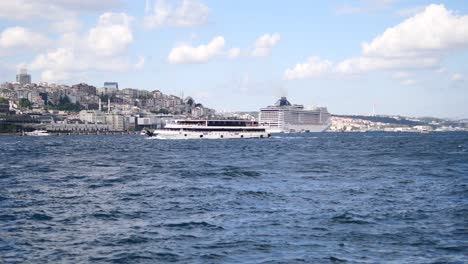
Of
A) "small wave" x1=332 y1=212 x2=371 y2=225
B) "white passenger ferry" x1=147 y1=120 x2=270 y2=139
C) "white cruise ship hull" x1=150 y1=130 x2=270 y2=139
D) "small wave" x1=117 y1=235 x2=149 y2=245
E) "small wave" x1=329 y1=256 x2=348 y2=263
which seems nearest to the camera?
"small wave" x1=329 y1=256 x2=348 y2=263

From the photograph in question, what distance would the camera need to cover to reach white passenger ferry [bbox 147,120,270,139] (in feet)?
387

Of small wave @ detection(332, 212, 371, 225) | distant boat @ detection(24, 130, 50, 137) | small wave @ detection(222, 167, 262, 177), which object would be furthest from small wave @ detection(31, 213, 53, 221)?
distant boat @ detection(24, 130, 50, 137)

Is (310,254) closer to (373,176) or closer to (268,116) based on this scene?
(373,176)

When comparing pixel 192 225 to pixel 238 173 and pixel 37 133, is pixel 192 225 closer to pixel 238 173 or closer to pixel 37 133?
pixel 238 173

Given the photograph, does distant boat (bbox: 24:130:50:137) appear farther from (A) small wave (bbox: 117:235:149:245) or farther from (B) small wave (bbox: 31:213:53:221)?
(A) small wave (bbox: 117:235:149:245)

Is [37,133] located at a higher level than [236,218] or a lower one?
lower

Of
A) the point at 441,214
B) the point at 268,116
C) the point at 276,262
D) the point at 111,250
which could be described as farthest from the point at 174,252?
the point at 268,116

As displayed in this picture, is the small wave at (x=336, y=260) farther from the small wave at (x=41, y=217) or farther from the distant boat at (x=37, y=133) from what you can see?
the distant boat at (x=37, y=133)

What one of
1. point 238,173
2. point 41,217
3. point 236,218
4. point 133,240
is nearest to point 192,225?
point 236,218

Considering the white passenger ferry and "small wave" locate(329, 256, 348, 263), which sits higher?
the white passenger ferry

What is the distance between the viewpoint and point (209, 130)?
120m

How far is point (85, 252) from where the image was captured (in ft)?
55.1

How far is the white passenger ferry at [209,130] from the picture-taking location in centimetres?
11806

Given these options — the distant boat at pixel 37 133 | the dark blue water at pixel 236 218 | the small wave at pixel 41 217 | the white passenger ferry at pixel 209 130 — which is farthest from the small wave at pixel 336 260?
the distant boat at pixel 37 133
